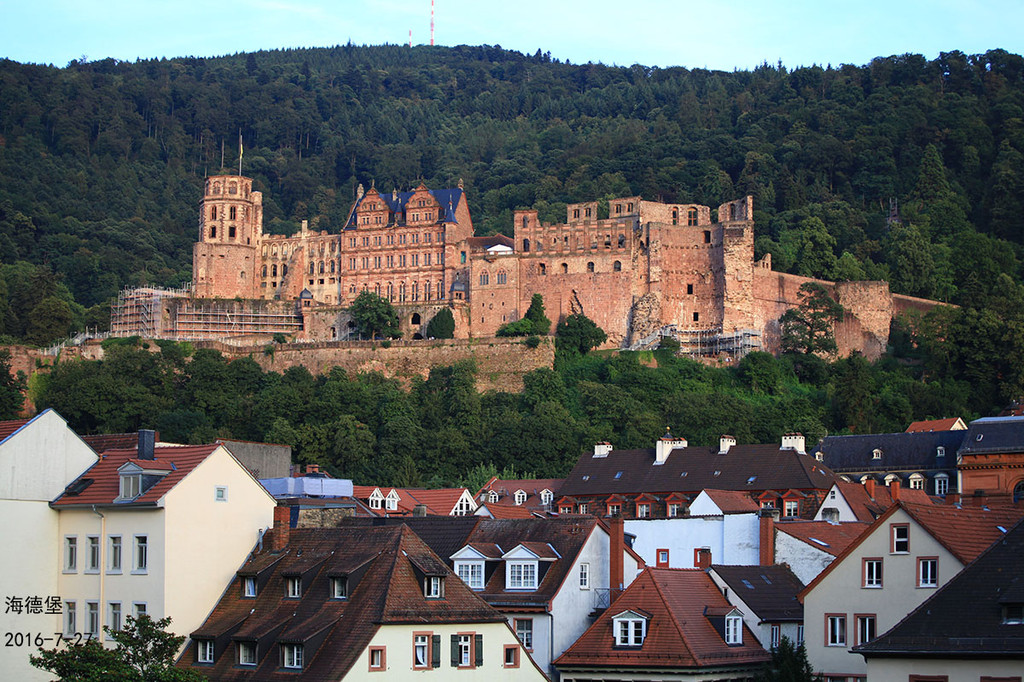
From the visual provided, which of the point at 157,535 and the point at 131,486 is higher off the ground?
the point at 131,486

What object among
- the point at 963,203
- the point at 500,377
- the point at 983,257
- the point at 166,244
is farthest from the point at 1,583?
the point at 166,244

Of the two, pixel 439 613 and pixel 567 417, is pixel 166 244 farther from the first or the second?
pixel 439 613

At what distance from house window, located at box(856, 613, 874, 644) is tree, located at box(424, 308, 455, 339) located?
Answer: 66.4 metres

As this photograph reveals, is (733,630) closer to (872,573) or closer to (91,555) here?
(872,573)

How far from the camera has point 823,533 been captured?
45.6 meters

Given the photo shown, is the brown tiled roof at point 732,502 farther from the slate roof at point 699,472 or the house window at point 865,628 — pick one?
the house window at point 865,628

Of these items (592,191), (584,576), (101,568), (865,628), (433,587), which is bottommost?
(865,628)

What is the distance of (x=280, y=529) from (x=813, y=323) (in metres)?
64.4

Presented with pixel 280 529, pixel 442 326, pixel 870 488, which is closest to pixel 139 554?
A: pixel 280 529

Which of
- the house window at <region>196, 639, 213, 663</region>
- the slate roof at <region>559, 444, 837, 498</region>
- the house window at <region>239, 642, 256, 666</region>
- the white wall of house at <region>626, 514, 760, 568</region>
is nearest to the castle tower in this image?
the slate roof at <region>559, 444, 837, 498</region>

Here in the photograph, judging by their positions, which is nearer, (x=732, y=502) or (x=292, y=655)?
(x=292, y=655)

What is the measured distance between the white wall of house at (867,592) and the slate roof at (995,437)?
34.6m

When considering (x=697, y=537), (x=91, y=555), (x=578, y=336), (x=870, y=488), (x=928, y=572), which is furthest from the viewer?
(x=578, y=336)

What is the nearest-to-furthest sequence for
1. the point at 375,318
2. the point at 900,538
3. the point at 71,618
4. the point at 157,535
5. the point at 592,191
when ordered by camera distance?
1. the point at 900,538
2. the point at 157,535
3. the point at 71,618
4. the point at 375,318
5. the point at 592,191
